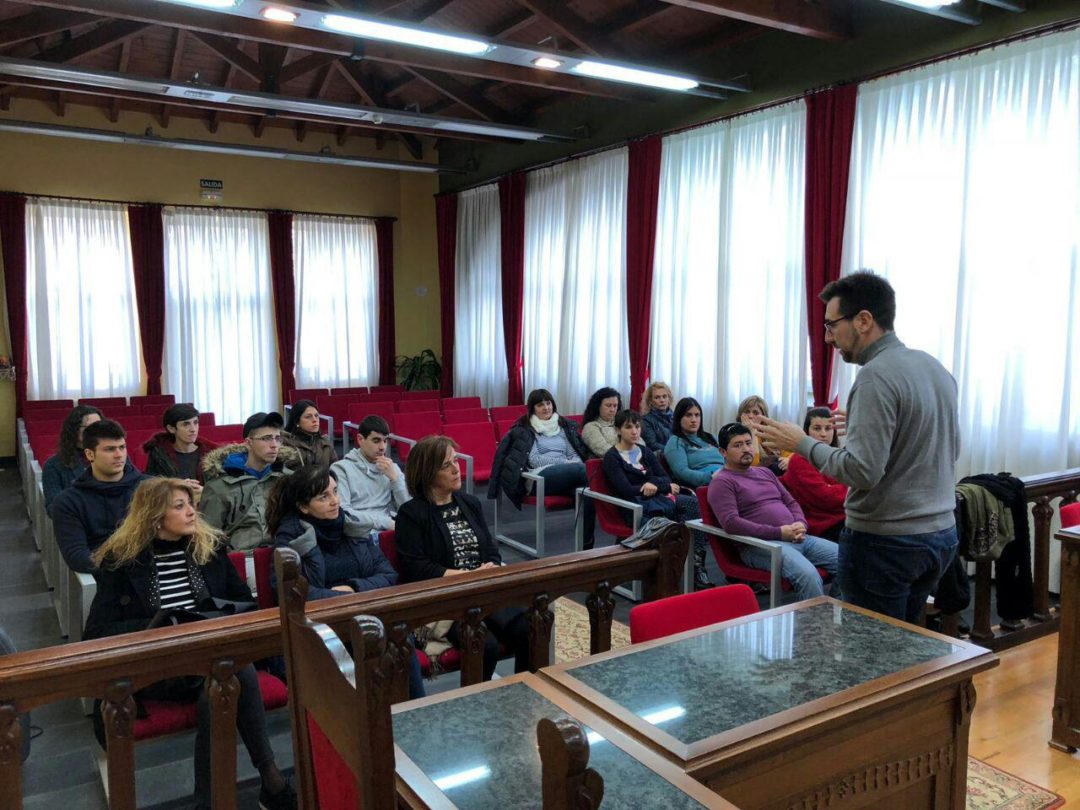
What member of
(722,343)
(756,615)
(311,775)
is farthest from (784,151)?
(311,775)

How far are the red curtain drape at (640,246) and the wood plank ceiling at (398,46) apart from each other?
1.78 ft

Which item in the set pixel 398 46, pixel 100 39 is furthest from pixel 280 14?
pixel 100 39

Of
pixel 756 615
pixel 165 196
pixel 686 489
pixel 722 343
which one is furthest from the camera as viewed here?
pixel 165 196

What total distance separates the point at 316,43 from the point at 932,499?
5272 mm

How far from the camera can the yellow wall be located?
29.5 feet

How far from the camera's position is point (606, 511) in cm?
464

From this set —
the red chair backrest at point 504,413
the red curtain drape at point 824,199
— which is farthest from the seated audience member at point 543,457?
the red curtain drape at point 824,199

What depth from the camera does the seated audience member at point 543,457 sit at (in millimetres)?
5277

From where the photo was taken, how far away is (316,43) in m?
5.74

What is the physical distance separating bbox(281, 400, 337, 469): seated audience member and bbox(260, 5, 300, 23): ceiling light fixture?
7.90ft

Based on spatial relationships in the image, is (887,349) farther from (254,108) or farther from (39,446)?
(254,108)

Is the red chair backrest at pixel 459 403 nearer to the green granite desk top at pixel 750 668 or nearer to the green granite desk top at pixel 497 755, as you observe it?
the green granite desk top at pixel 750 668

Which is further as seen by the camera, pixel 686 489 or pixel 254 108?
pixel 254 108

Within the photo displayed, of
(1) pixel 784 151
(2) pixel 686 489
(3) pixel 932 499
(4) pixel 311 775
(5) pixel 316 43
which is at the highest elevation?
(5) pixel 316 43
